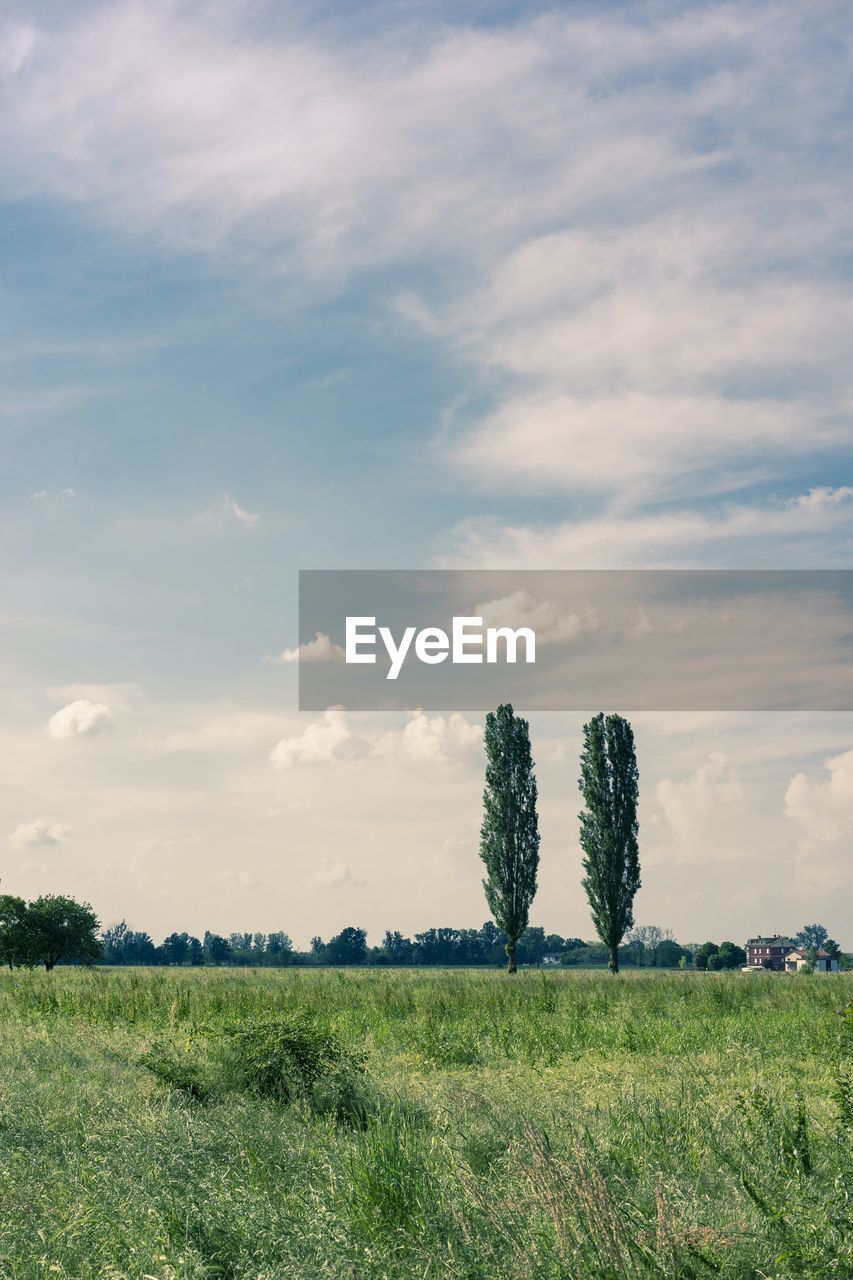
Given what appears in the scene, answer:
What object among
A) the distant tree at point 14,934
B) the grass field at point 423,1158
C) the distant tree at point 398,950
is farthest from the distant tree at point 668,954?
the grass field at point 423,1158

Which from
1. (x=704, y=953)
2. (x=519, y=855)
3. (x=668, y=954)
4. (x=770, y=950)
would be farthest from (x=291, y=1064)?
(x=770, y=950)

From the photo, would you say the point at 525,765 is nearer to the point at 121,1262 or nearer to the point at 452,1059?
the point at 452,1059

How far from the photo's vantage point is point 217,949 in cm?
12019

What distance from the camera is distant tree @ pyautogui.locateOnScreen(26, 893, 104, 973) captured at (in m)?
60.3

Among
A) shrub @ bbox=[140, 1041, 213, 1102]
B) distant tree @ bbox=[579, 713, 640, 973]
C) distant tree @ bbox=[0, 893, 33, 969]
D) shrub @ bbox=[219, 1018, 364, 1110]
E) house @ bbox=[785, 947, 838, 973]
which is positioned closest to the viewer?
shrub @ bbox=[219, 1018, 364, 1110]

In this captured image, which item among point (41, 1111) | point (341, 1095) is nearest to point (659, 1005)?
point (341, 1095)

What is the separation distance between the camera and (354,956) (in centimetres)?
11425

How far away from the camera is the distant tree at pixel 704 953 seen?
4286 inches

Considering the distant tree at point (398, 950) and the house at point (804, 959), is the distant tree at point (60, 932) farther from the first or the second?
the house at point (804, 959)

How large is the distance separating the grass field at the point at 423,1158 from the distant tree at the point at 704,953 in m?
104

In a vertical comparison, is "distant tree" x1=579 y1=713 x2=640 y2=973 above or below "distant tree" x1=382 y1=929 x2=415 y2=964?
above

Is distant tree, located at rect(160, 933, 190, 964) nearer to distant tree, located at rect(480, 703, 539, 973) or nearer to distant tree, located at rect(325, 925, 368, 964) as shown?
distant tree, located at rect(325, 925, 368, 964)

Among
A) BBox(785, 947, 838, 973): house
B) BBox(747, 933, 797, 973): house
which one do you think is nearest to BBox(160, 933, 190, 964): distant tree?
BBox(785, 947, 838, 973): house

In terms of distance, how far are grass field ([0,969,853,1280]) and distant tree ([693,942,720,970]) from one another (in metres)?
104
